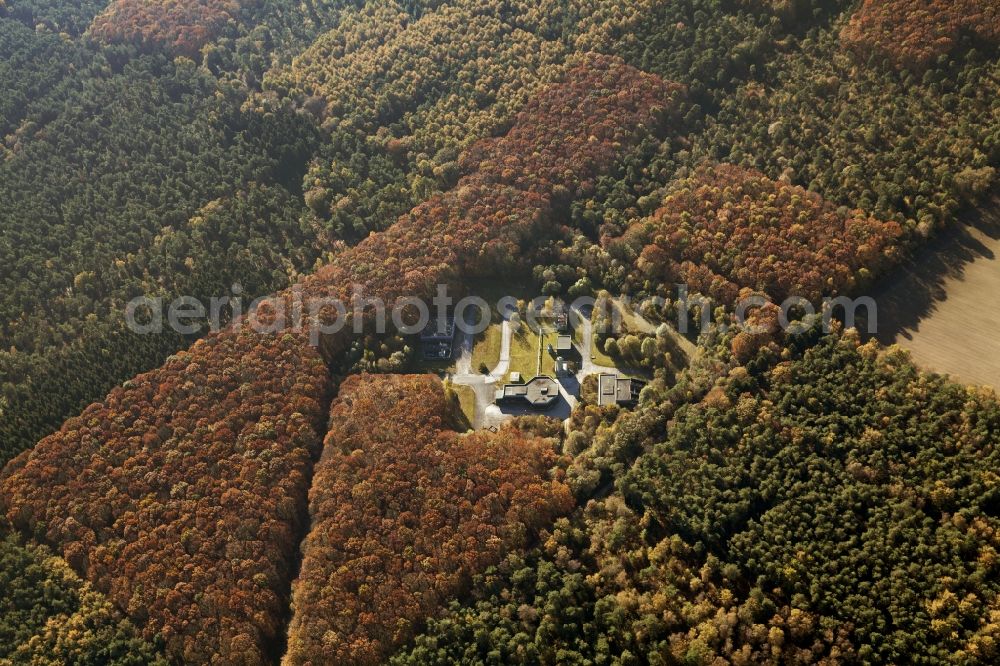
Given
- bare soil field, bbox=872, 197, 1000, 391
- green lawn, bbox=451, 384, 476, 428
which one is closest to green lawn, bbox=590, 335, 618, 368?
green lawn, bbox=451, 384, 476, 428

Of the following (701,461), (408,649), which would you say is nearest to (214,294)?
(408,649)

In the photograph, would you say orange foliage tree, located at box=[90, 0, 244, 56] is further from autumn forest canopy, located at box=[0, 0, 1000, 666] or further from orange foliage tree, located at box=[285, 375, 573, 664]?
orange foliage tree, located at box=[285, 375, 573, 664]

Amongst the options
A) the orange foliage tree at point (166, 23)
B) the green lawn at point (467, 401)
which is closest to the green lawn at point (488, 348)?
the green lawn at point (467, 401)

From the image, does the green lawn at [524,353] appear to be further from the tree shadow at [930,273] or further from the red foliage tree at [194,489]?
the tree shadow at [930,273]

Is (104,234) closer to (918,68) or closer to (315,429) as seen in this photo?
(315,429)

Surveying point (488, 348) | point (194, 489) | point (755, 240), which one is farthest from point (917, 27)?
point (194, 489)
